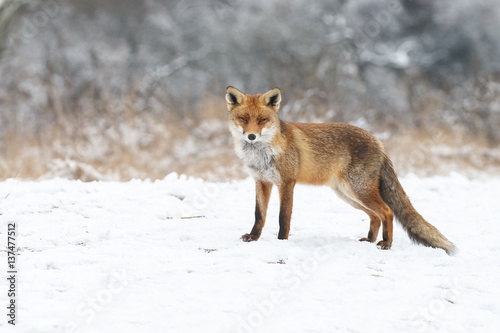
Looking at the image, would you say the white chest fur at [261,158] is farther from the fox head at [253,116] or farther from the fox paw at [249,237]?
the fox paw at [249,237]

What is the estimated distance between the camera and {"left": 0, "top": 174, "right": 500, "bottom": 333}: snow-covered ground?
2.98 m

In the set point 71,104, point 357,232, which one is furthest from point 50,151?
point 357,232

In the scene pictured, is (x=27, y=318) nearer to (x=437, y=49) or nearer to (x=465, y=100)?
(x=465, y=100)

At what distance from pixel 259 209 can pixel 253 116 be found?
38.7 inches

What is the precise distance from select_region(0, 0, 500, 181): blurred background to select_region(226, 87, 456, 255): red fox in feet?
15.2

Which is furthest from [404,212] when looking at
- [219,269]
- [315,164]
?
[219,269]

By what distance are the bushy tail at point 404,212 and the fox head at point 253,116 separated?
4.28ft

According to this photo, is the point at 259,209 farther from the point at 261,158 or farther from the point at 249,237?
the point at 261,158

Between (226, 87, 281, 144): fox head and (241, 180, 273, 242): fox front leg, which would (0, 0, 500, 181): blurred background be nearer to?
(241, 180, 273, 242): fox front leg

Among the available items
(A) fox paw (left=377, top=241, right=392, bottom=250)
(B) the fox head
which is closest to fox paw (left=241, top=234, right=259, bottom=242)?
(B) the fox head

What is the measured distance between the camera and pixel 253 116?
15.0ft

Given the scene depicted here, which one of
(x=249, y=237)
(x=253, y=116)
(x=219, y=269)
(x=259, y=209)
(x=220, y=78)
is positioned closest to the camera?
(x=219, y=269)

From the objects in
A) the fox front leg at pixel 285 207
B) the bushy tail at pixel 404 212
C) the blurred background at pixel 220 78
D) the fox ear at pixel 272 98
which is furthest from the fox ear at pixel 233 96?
the blurred background at pixel 220 78

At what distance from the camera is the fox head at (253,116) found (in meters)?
4.52
